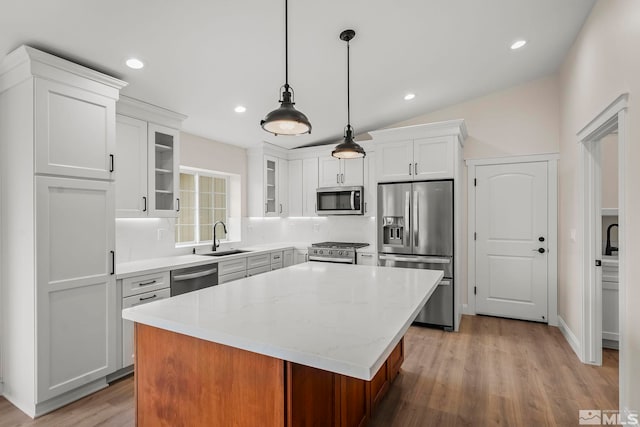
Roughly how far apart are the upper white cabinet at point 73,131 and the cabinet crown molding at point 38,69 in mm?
52

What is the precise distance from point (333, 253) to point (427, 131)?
193 cm

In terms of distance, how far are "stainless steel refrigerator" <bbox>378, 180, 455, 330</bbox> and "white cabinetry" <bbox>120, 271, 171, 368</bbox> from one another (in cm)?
251

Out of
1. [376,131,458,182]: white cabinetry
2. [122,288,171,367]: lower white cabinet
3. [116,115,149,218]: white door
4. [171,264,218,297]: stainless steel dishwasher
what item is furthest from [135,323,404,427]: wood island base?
[376,131,458,182]: white cabinetry

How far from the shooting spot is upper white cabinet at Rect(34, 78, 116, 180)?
7.13ft

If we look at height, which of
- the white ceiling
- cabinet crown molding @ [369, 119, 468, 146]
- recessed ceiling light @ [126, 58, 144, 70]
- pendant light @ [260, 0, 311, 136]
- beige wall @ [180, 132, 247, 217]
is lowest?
pendant light @ [260, 0, 311, 136]

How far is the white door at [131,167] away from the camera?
294 cm

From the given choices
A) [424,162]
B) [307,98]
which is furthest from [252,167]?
[424,162]

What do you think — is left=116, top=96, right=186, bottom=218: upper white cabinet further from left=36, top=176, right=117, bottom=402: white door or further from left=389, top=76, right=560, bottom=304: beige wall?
left=389, top=76, right=560, bottom=304: beige wall

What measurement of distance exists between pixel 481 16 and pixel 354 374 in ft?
9.54

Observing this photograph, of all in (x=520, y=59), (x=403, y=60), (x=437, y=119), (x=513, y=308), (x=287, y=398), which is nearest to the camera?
(x=287, y=398)

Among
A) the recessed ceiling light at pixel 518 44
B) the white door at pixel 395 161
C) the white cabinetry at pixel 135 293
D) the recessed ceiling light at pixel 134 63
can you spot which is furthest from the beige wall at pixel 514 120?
the white cabinetry at pixel 135 293

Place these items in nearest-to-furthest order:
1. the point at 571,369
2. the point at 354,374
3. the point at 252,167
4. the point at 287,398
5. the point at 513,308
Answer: the point at 354,374 < the point at 287,398 < the point at 571,369 < the point at 513,308 < the point at 252,167

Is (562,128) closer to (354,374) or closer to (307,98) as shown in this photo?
(307,98)

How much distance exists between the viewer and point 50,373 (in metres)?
2.21
